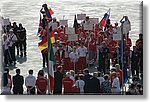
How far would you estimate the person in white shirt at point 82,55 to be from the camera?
422 inches

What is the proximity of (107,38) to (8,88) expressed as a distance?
145 centimetres

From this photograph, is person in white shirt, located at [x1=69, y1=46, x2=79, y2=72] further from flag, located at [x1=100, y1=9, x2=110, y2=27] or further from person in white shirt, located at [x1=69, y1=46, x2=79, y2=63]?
flag, located at [x1=100, y1=9, x2=110, y2=27]

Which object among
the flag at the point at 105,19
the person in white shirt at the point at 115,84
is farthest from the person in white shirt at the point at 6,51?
the person in white shirt at the point at 115,84

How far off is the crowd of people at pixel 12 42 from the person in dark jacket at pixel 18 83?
6.5 inches

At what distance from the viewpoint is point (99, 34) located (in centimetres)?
1074

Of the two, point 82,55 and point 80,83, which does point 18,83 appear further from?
point 82,55

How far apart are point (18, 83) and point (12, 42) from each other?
55 centimetres

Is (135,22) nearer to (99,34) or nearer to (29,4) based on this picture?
(99,34)

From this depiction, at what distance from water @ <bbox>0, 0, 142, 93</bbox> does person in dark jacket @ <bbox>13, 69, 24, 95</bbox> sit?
59mm

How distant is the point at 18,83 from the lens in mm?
10719

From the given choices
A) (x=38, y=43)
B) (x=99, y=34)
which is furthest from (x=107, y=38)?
(x=38, y=43)

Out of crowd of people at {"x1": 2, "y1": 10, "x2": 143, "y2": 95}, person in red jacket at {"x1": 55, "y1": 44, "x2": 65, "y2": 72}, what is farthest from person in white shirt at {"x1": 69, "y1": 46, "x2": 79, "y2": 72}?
person in red jacket at {"x1": 55, "y1": 44, "x2": 65, "y2": 72}

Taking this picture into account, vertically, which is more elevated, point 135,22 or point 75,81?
point 135,22

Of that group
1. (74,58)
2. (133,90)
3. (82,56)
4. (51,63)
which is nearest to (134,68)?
(133,90)
